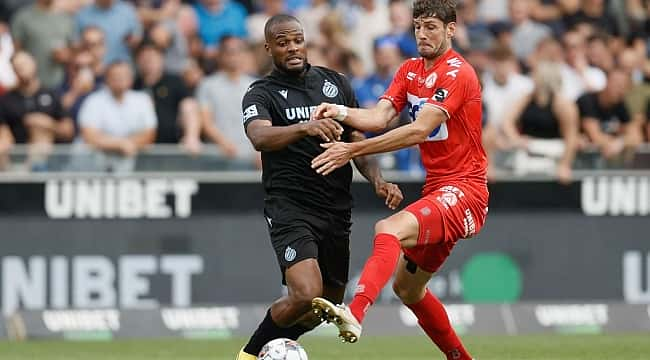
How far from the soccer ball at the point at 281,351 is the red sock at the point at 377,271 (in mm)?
553

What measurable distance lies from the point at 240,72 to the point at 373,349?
3956 millimetres

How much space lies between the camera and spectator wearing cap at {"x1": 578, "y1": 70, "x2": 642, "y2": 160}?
16078 mm

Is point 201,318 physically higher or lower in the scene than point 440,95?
lower

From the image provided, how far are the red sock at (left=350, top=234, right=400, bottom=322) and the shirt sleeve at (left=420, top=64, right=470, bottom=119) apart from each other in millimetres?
953

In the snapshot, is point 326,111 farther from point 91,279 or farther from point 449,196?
point 91,279

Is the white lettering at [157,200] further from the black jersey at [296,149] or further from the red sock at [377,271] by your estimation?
the red sock at [377,271]

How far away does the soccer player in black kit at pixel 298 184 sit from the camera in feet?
31.2

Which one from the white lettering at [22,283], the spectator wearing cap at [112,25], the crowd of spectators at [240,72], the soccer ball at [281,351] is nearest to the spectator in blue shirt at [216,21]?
the crowd of spectators at [240,72]

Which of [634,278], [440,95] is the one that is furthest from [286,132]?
[634,278]

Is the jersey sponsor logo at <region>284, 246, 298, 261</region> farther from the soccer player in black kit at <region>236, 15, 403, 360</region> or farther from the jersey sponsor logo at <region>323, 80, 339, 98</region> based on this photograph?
the jersey sponsor logo at <region>323, 80, 339, 98</region>

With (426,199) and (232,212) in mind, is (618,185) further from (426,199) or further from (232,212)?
(426,199)

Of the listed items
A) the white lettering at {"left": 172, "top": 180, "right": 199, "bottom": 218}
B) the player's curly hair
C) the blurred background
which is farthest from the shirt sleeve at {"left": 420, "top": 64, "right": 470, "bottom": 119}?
the white lettering at {"left": 172, "top": 180, "right": 199, "bottom": 218}

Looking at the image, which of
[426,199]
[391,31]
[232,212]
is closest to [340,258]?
[426,199]

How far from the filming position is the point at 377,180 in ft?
32.3
